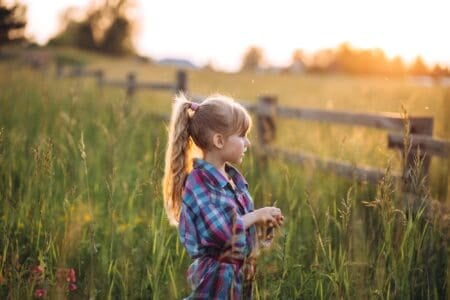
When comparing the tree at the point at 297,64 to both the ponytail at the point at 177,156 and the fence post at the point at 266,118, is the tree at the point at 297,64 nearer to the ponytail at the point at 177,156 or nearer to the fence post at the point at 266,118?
the fence post at the point at 266,118

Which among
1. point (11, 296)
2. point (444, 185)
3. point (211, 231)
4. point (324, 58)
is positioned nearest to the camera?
point (211, 231)

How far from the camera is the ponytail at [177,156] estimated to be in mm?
2275

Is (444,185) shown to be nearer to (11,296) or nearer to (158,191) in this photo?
(158,191)

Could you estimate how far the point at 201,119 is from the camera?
2.24m

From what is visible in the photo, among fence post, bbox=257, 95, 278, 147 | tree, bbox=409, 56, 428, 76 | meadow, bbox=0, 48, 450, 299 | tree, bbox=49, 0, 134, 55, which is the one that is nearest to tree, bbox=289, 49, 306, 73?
fence post, bbox=257, 95, 278, 147

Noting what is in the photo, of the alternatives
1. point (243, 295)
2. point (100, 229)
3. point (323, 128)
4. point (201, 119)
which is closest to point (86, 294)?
point (243, 295)

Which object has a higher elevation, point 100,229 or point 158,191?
point 158,191

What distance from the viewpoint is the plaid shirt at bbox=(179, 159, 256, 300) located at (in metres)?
Result: 2.09

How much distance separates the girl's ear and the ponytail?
0.45 feet

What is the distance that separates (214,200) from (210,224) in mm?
96

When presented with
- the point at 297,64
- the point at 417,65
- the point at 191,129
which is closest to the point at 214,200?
the point at 191,129

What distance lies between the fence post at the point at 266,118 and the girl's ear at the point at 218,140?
439 cm

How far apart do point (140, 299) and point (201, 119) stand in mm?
1026

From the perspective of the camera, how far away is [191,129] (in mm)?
2277
